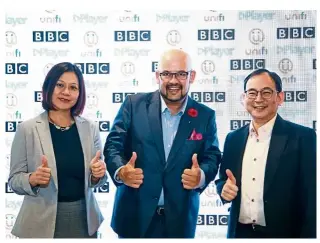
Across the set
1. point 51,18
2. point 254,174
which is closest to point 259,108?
point 254,174

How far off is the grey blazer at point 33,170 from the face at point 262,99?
3.00 ft

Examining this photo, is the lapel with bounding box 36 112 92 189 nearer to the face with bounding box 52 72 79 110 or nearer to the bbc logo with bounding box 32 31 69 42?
the face with bounding box 52 72 79 110

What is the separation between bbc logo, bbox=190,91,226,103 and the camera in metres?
2.62

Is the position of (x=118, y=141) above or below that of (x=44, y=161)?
above

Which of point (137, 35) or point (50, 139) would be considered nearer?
point (50, 139)

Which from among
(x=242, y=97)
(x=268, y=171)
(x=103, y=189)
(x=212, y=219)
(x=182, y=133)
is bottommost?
(x=212, y=219)

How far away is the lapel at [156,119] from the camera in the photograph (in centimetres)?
257

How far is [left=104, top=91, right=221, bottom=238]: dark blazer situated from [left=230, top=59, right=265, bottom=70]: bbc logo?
305 millimetres

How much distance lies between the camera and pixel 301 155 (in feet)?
8.39

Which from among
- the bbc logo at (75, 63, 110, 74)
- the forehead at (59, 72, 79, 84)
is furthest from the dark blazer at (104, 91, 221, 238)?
the forehead at (59, 72, 79, 84)

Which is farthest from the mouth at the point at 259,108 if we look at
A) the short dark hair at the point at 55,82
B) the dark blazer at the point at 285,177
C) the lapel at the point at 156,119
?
the short dark hair at the point at 55,82

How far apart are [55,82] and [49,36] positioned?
291 mm

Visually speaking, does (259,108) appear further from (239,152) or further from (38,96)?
(38,96)

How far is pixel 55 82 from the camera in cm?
258
